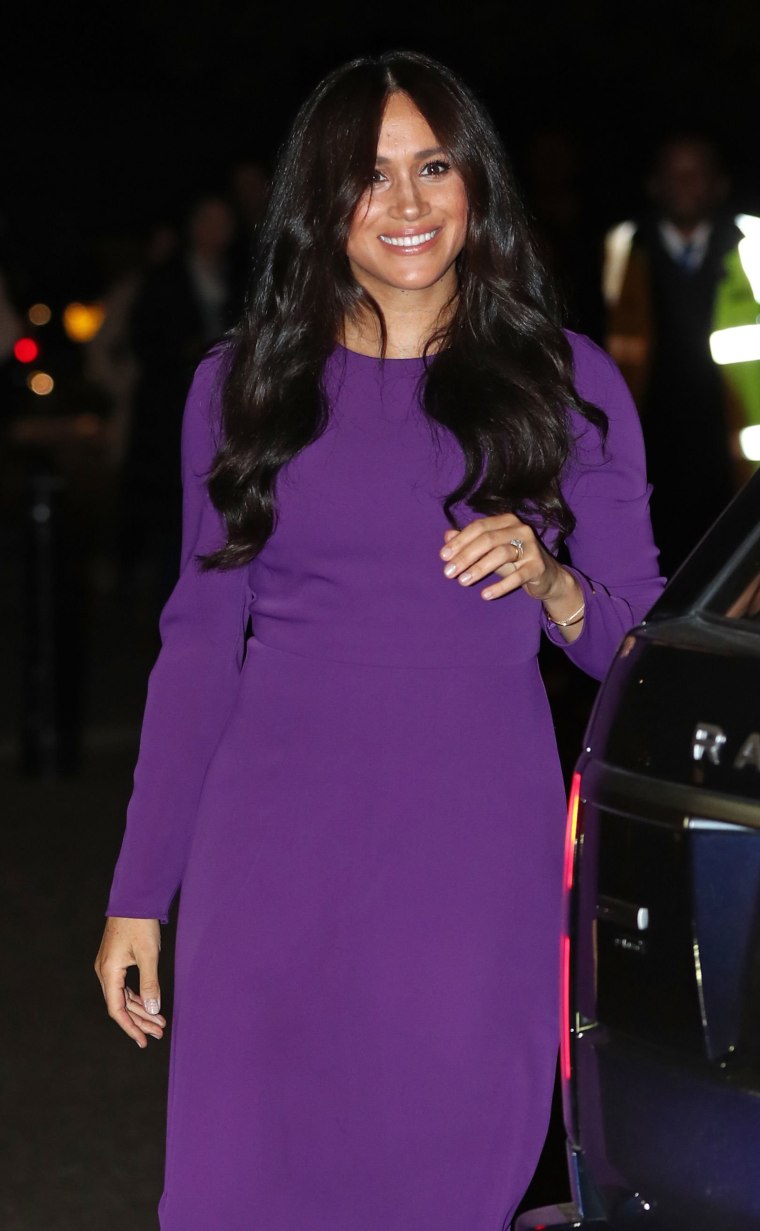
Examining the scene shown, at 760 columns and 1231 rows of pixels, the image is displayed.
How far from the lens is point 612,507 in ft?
10.3

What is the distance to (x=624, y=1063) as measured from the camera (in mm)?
2412

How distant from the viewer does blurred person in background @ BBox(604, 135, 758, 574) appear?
8.38 meters

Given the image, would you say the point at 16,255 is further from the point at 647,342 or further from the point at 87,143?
the point at 647,342

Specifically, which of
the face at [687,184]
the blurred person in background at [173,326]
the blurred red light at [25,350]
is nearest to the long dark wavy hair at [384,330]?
the face at [687,184]

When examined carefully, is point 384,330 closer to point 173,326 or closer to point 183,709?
point 183,709

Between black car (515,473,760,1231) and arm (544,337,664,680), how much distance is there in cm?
66

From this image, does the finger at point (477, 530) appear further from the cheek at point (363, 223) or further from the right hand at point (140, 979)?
the right hand at point (140, 979)

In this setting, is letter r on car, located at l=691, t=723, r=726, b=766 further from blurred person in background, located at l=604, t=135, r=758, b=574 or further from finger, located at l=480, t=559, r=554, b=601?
blurred person in background, located at l=604, t=135, r=758, b=574

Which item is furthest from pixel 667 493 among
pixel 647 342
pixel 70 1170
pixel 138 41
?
pixel 138 41

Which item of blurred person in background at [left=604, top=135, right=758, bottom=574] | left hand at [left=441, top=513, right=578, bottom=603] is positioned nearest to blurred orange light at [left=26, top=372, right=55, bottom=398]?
blurred person in background at [left=604, top=135, right=758, bottom=574]

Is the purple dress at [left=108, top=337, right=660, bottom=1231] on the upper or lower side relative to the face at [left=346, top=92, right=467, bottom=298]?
lower

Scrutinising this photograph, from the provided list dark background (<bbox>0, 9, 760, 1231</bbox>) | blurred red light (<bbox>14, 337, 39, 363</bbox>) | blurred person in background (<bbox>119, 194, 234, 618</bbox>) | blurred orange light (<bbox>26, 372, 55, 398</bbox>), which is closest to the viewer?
dark background (<bbox>0, 9, 760, 1231</bbox>)

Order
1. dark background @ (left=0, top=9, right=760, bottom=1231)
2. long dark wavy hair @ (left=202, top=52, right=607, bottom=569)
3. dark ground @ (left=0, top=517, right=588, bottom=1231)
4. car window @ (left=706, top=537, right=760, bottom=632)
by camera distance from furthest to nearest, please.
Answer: dark background @ (left=0, top=9, right=760, bottom=1231)
dark ground @ (left=0, top=517, right=588, bottom=1231)
long dark wavy hair @ (left=202, top=52, right=607, bottom=569)
car window @ (left=706, top=537, right=760, bottom=632)

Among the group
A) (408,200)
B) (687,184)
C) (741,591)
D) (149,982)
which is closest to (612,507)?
(408,200)
